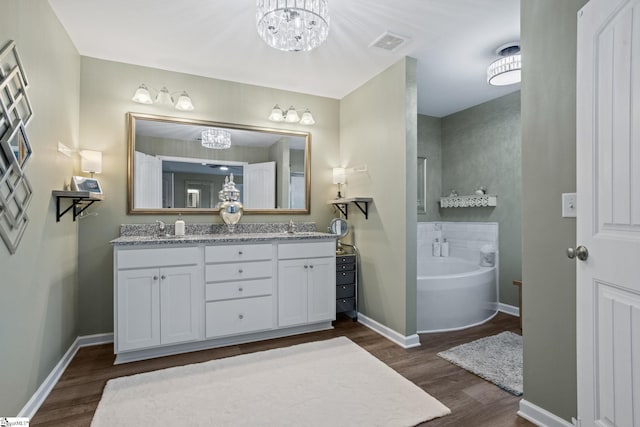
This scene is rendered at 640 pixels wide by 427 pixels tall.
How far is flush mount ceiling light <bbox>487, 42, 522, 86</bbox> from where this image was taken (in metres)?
2.59

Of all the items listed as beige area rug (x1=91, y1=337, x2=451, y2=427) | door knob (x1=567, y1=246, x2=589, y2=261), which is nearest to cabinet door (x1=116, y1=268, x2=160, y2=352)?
beige area rug (x1=91, y1=337, x2=451, y2=427)

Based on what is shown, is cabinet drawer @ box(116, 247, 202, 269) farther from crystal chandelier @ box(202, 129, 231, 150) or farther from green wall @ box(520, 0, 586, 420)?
green wall @ box(520, 0, 586, 420)

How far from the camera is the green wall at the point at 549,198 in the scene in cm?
158

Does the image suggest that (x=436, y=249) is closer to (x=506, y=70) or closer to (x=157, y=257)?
(x=506, y=70)

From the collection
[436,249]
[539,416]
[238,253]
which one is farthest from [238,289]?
[436,249]

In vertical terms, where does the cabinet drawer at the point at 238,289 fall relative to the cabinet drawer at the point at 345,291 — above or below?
above

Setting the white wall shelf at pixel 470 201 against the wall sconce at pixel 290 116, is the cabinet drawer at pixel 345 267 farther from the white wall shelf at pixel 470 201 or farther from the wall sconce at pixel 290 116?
the white wall shelf at pixel 470 201

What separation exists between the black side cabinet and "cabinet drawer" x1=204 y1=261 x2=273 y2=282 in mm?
811

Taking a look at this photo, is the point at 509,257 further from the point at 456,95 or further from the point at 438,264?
the point at 456,95

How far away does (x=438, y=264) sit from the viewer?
426cm

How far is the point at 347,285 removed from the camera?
11.2 ft

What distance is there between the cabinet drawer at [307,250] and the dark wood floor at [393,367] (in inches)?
29.9

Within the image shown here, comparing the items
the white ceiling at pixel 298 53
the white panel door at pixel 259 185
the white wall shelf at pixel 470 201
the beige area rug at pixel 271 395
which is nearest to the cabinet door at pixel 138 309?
the beige area rug at pixel 271 395

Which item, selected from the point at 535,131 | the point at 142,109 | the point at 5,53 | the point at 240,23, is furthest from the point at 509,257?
the point at 5,53
